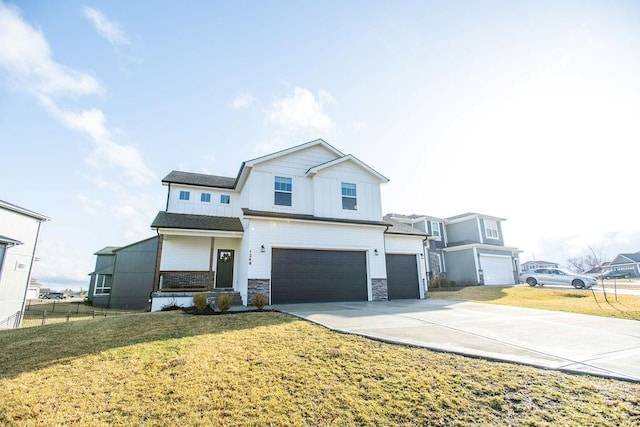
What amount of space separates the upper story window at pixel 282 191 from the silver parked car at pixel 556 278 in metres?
21.8

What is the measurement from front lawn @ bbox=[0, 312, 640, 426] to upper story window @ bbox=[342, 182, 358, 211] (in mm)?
10136

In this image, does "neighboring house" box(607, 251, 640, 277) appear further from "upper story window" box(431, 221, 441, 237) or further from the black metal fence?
the black metal fence

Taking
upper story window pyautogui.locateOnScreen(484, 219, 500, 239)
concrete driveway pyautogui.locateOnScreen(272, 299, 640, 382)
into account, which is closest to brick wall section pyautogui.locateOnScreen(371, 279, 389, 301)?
concrete driveway pyautogui.locateOnScreen(272, 299, 640, 382)

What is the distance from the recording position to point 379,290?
48.0 feet

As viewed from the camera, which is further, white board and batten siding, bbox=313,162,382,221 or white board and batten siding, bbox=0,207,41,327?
white board and batten siding, bbox=313,162,382,221

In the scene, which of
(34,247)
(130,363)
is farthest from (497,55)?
(34,247)

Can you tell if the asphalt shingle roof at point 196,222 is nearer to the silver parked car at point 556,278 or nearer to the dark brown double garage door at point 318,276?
the dark brown double garage door at point 318,276

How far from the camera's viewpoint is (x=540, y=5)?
392 inches

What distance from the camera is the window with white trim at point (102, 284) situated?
26672mm

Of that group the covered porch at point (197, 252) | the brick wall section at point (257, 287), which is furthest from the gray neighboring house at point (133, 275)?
the brick wall section at point (257, 287)

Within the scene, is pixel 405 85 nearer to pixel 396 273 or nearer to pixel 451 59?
pixel 451 59

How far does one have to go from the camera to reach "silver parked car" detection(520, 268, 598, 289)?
790 inches

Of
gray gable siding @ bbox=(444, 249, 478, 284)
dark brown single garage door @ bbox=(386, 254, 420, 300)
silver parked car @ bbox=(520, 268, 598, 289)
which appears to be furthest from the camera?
gray gable siding @ bbox=(444, 249, 478, 284)

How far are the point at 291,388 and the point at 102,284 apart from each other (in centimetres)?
3151
